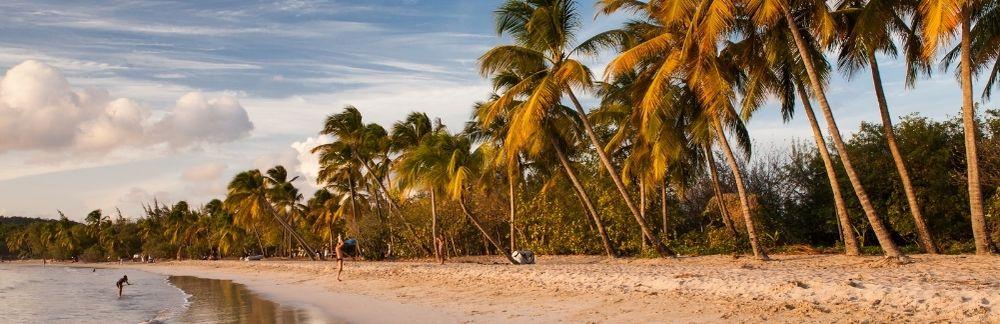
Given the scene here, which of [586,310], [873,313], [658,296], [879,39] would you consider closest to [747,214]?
[879,39]

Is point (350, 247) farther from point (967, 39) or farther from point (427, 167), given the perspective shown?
point (967, 39)

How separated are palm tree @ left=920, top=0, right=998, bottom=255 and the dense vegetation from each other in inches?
1.5

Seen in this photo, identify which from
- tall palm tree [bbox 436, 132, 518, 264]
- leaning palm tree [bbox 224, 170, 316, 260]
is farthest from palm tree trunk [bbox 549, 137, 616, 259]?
leaning palm tree [bbox 224, 170, 316, 260]

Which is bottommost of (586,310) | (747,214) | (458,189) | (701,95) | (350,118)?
(586,310)

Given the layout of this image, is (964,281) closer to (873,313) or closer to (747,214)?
(873,313)

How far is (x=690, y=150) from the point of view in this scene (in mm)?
22594

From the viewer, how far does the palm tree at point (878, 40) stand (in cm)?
1337

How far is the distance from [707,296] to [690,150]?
1345 cm

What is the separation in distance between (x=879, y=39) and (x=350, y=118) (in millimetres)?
24914

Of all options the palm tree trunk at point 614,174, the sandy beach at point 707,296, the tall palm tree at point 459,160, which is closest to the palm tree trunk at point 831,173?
the sandy beach at point 707,296

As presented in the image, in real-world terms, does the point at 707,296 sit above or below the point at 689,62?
below

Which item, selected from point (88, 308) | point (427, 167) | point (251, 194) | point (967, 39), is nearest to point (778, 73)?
point (967, 39)

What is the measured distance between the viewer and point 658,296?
10359 millimetres

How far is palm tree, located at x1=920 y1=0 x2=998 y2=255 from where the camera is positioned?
11062mm
